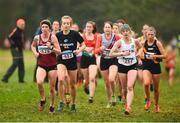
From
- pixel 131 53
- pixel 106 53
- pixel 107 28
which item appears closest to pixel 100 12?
pixel 106 53

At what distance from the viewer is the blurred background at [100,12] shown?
52781 mm

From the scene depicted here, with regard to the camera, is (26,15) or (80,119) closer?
(80,119)

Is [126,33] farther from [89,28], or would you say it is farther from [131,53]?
[89,28]

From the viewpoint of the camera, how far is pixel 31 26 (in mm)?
85375

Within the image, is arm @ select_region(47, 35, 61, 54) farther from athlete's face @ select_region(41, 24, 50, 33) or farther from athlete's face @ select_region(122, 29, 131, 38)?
athlete's face @ select_region(122, 29, 131, 38)

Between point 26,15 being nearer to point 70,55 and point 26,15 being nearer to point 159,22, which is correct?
point 159,22

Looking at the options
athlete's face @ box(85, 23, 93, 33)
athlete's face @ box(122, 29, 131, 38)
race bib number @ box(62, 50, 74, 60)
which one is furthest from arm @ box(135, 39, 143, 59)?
athlete's face @ box(85, 23, 93, 33)

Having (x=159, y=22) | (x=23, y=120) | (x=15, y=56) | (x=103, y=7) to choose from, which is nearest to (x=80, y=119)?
(x=23, y=120)

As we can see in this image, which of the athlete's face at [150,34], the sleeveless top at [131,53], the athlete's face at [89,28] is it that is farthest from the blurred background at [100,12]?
the sleeveless top at [131,53]

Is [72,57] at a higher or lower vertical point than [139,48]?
lower

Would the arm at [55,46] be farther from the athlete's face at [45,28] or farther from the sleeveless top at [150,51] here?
the sleeveless top at [150,51]

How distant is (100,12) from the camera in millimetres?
65000

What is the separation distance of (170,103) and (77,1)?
183 feet

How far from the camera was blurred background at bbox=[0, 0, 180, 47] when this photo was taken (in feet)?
173
